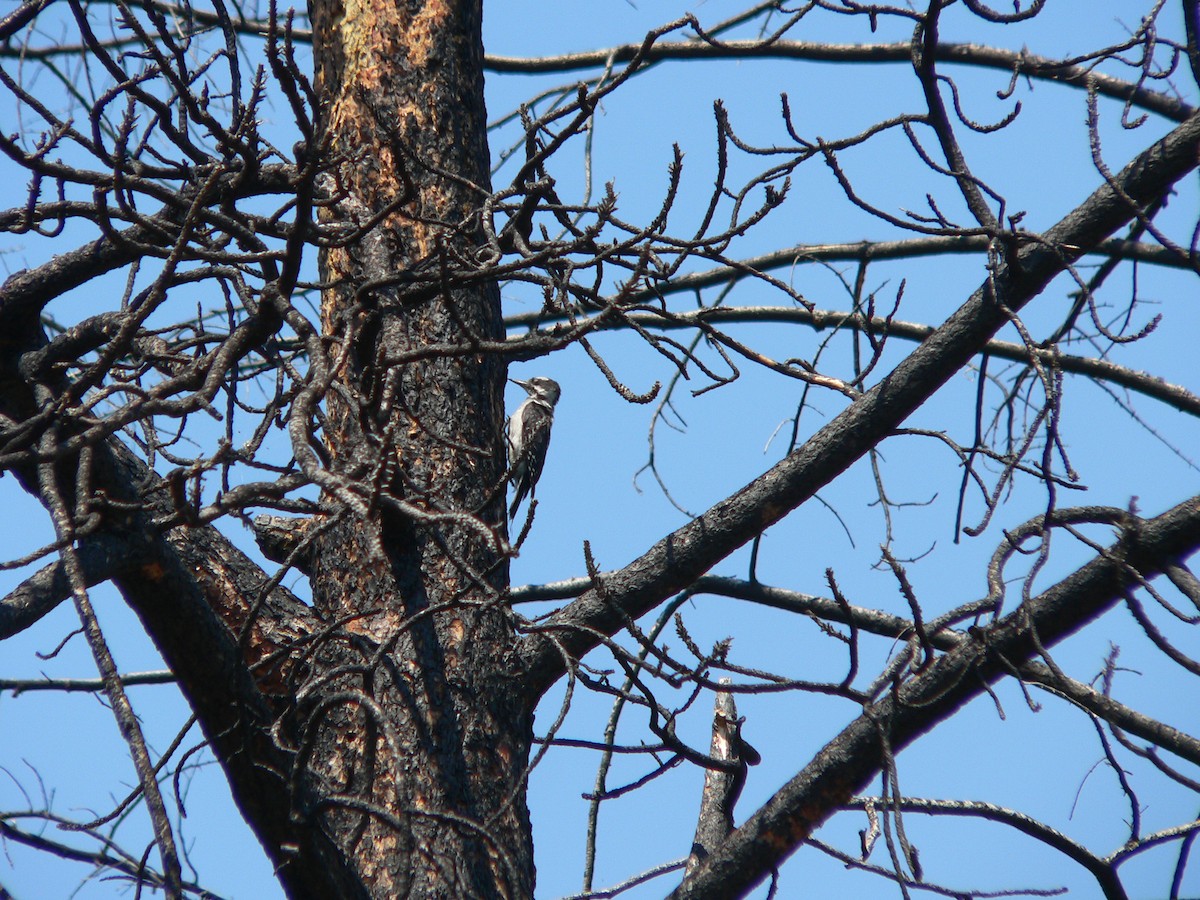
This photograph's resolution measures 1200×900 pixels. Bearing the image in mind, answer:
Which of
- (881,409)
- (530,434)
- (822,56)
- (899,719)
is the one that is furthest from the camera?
(530,434)

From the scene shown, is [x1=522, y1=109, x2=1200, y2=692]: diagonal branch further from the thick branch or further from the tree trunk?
the thick branch

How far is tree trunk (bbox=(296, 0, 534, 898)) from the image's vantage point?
2.78 m

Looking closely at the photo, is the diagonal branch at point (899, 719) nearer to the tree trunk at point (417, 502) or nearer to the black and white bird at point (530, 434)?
the tree trunk at point (417, 502)

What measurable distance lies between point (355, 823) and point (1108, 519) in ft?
6.88

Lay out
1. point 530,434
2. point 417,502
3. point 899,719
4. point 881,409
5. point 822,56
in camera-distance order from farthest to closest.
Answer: point 530,434
point 822,56
point 417,502
point 881,409
point 899,719

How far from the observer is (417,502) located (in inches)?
127

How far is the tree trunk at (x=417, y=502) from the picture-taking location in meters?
2.78

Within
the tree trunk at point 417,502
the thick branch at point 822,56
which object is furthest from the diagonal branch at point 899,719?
the thick branch at point 822,56

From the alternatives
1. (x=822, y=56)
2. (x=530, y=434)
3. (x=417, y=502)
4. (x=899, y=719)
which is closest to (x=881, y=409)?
(x=899, y=719)

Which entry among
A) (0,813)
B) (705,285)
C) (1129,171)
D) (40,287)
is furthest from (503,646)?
(705,285)

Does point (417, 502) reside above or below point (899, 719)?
above

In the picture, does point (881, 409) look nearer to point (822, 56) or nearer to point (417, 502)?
point (417, 502)

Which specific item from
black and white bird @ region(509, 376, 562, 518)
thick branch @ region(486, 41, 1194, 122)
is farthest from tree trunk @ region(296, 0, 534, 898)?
black and white bird @ region(509, 376, 562, 518)

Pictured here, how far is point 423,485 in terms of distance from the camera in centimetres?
343
